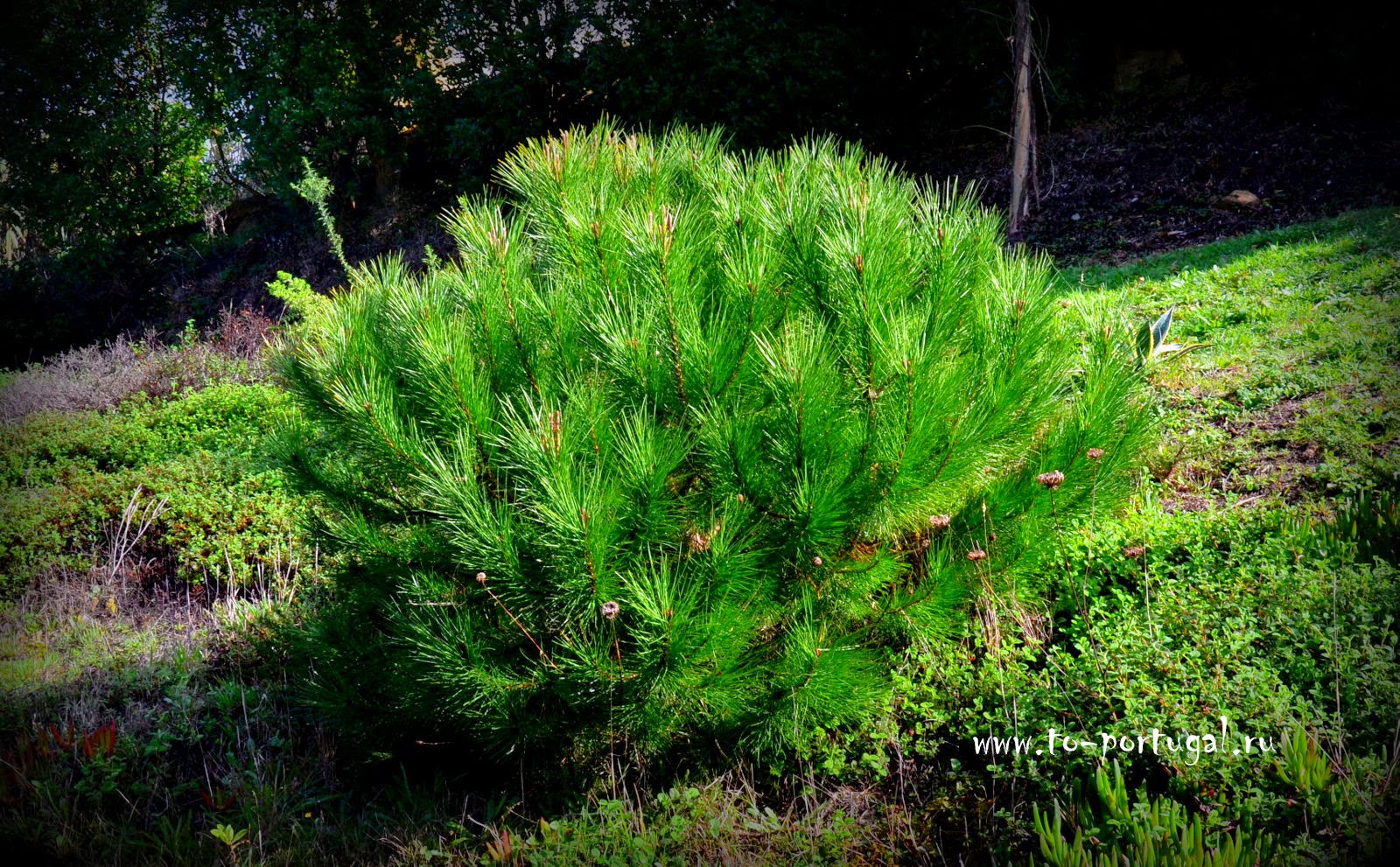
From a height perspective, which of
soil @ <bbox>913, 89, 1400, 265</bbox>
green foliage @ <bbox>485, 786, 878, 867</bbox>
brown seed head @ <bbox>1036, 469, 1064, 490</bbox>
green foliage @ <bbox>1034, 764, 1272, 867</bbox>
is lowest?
green foliage @ <bbox>485, 786, 878, 867</bbox>

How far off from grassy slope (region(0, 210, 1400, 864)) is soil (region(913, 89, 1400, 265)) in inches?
127

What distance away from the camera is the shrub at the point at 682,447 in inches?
92.4

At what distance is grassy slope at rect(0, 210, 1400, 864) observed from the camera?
2.42 metres

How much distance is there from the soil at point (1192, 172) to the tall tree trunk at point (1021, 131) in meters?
0.66

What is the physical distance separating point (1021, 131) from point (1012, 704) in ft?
17.7

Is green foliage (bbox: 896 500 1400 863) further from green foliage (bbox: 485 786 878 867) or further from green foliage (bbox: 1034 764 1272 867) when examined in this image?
green foliage (bbox: 485 786 878 867)

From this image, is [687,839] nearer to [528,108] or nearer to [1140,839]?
[1140,839]

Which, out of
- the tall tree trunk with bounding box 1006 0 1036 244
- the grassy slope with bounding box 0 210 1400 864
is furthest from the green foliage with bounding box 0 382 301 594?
the tall tree trunk with bounding box 1006 0 1036 244

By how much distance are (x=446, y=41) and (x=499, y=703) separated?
11.2 metres

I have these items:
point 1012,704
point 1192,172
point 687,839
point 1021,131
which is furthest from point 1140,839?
point 1192,172

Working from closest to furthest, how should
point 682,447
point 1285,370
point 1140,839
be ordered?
point 1140,839 → point 682,447 → point 1285,370

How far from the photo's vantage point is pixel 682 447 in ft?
7.79

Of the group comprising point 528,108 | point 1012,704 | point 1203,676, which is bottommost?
point 1012,704

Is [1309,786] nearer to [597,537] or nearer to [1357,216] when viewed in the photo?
[597,537]
